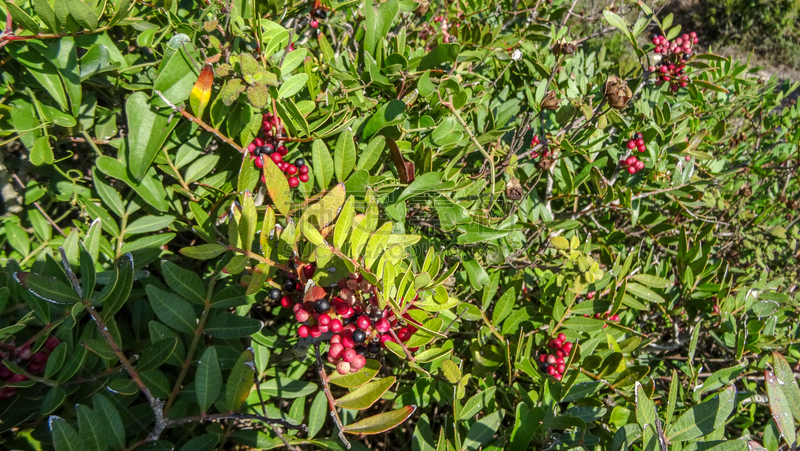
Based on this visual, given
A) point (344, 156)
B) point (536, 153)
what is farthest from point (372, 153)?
point (536, 153)

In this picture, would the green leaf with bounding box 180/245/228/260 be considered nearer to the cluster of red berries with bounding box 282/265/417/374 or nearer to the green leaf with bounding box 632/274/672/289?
the cluster of red berries with bounding box 282/265/417/374

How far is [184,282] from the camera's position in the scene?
1.28 metres

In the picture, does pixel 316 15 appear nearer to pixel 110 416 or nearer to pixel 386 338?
pixel 386 338

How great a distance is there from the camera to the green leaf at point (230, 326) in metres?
1.24

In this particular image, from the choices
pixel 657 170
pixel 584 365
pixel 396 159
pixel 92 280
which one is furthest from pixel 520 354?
pixel 92 280

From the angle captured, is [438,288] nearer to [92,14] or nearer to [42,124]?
[92,14]

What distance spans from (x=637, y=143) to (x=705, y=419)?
119cm

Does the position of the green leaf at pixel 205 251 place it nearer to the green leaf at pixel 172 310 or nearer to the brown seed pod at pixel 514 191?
the green leaf at pixel 172 310

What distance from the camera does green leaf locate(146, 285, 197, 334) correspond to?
1.24 m

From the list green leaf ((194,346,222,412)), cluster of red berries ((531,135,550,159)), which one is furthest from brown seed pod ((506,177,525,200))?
green leaf ((194,346,222,412))

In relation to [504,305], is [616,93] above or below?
above

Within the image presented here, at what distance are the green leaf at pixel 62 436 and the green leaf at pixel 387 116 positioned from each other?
109cm

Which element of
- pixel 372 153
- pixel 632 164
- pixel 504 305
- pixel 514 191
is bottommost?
pixel 504 305

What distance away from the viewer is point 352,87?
1549mm
